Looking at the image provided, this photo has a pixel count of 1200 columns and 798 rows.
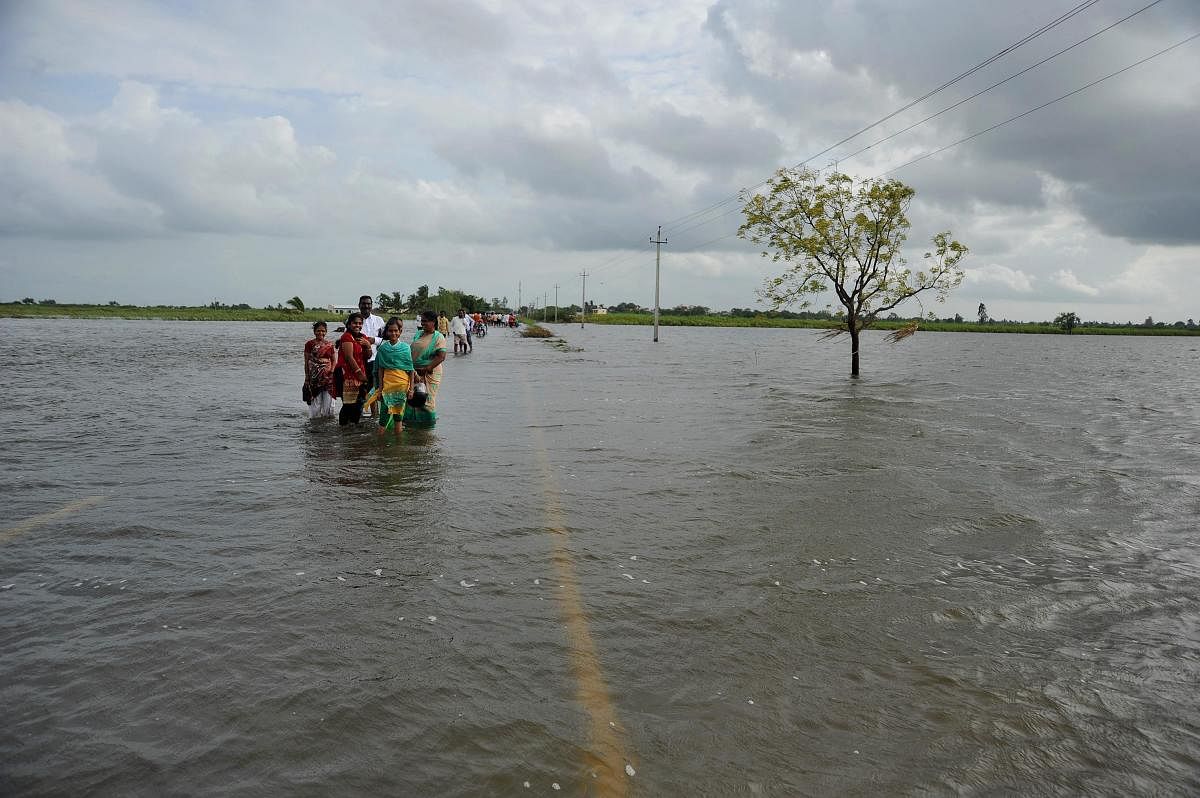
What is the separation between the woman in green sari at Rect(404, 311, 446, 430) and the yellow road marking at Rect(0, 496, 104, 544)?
15.0 ft

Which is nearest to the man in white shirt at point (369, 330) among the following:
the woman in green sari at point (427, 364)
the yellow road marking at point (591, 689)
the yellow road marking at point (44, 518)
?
the woman in green sari at point (427, 364)

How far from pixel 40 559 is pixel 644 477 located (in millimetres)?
5928

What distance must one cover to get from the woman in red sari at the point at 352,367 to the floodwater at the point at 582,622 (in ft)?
3.37

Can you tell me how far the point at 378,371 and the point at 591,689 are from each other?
26.3 ft

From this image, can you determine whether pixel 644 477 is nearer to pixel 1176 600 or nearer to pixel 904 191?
pixel 1176 600

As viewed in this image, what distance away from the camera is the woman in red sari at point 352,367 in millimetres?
11000

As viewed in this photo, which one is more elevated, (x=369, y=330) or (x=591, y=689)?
(x=369, y=330)

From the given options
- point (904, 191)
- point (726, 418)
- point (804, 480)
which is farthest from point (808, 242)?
point (804, 480)

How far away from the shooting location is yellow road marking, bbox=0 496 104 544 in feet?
19.5

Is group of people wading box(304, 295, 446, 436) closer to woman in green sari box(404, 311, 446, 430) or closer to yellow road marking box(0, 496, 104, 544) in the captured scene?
woman in green sari box(404, 311, 446, 430)

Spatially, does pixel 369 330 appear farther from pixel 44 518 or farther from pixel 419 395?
pixel 44 518

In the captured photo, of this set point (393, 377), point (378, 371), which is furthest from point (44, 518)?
point (378, 371)

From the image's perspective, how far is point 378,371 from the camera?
424 inches

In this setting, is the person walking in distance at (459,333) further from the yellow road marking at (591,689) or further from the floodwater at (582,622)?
the yellow road marking at (591,689)
